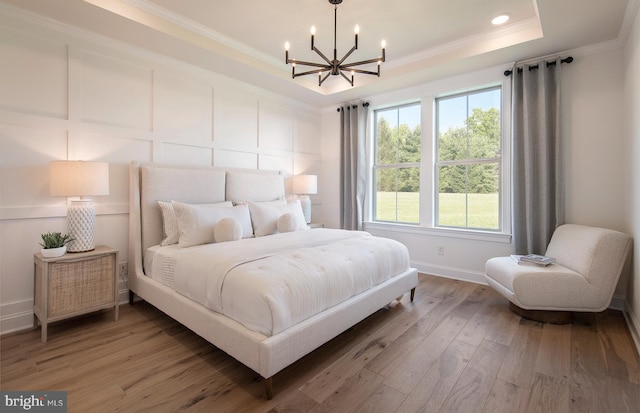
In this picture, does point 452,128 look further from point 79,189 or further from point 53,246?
point 53,246

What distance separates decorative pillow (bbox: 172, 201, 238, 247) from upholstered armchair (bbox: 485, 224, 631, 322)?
2.85 m

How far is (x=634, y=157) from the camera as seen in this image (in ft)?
8.09

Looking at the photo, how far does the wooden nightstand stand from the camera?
2287 mm

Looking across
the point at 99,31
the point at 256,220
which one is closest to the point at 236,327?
the point at 256,220

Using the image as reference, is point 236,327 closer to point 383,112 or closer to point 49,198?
point 49,198

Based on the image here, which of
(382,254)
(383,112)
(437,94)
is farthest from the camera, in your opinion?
(383,112)

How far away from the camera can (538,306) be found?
260 centimetres

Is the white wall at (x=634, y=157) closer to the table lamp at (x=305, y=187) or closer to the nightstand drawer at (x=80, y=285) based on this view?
the table lamp at (x=305, y=187)

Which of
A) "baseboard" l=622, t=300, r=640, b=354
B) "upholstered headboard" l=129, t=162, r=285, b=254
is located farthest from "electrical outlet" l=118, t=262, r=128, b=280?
"baseboard" l=622, t=300, r=640, b=354

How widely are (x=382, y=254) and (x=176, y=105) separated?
283cm

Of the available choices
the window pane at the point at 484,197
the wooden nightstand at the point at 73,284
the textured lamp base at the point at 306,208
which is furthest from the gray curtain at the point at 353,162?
the wooden nightstand at the point at 73,284

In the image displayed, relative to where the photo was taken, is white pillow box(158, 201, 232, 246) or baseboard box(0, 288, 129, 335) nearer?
baseboard box(0, 288, 129, 335)

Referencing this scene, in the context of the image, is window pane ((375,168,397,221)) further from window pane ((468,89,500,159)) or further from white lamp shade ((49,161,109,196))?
white lamp shade ((49,161,109,196))

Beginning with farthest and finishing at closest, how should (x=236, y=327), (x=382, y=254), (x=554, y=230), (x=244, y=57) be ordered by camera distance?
(x=244, y=57) → (x=554, y=230) → (x=382, y=254) → (x=236, y=327)
